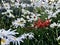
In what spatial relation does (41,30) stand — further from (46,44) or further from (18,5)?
(18,5)

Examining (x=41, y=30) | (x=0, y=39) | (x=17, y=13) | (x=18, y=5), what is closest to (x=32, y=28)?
(x=41, y=30)

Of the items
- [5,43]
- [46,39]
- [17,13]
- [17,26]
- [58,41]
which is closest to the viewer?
[5,43]

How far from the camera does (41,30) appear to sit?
2.61m

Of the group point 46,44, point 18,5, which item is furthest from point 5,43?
point 18,5

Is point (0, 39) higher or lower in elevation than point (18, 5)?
higher

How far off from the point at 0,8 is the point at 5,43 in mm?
1841

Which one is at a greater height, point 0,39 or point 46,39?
point 0,39

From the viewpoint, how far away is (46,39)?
251cm

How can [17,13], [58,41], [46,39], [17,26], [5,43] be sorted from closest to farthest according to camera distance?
1. [5,43]
2. [58,41]
3. [46,39]
4. [17,26]
5. [17,13]

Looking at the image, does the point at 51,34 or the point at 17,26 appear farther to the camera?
the point at 17,26

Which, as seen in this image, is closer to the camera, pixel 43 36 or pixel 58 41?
pixel 58 41

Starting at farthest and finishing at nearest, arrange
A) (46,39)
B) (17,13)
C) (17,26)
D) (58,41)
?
(17,13)
(17,26)
(46,39)
(58,41)

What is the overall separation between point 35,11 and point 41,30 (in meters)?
1.16

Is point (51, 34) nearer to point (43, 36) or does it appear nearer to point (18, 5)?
point (43, 36)
